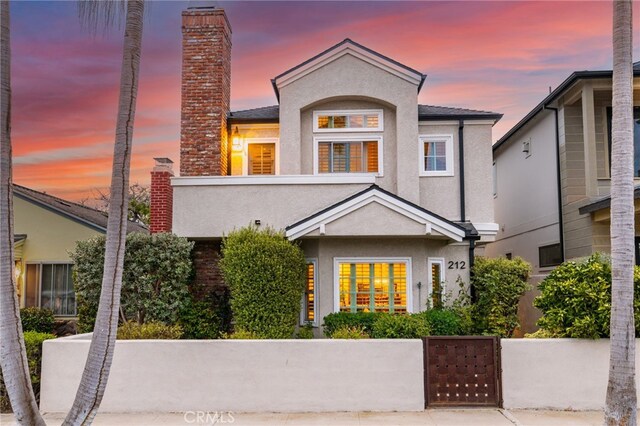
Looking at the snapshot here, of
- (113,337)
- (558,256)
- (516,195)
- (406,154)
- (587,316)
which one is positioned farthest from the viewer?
(516,195)

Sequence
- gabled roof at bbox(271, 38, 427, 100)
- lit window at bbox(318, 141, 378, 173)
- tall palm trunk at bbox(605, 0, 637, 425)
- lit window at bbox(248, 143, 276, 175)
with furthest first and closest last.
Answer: lit window at bbox(248, 143, 276, 175)
lit window at bbox(318, 141, 378, 173)
gabled roof at bbox(271, 38, 427, 100)
tall palm trunk at bbox(605, 0, 637, 425)

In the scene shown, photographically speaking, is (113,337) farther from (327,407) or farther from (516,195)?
(516,195)

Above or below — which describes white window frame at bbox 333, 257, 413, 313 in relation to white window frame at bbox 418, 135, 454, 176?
below

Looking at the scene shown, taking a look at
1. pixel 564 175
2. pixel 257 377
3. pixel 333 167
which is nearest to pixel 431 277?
pixel 333 167

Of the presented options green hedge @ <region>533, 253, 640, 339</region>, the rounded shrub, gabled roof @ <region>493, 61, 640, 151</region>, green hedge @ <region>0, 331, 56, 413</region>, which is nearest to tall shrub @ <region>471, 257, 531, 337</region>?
the rounded shrub

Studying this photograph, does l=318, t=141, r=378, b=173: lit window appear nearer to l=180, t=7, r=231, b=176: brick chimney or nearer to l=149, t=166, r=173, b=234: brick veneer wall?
l=180, t=7, r=231, b=176: brick chimney

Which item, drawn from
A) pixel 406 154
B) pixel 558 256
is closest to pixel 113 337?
pixel 406 154

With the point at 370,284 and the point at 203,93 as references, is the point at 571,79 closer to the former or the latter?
the point at 370,284

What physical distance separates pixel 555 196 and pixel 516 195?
11.6 feet

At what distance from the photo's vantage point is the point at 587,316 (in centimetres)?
954

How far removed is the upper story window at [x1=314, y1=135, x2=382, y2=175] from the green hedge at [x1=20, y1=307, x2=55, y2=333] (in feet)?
27.1

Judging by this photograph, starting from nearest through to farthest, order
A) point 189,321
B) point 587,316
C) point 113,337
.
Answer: point 113,337, point 587,316, point 189,321

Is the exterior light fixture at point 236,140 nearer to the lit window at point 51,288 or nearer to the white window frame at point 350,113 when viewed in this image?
the white window frame at point 350,113

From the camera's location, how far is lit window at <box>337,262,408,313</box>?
547 inches
